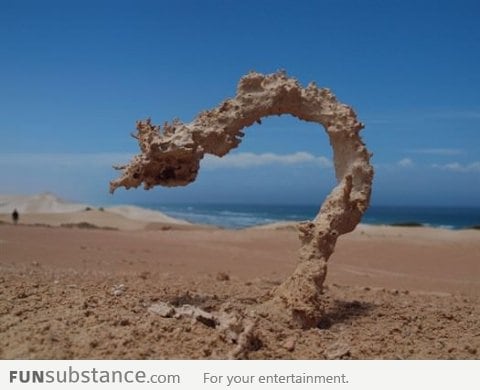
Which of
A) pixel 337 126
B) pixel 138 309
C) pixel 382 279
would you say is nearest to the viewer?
pixel 138 309

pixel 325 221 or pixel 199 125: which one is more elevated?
pixel 199 125

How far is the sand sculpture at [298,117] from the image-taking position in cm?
627

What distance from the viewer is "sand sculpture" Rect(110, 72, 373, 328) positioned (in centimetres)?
627

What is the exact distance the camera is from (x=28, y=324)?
5.18m

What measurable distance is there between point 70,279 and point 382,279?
6.17 meters

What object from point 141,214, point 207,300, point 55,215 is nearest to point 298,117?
point 207,300

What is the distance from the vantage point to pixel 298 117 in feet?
22.5

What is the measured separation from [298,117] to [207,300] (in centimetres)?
231

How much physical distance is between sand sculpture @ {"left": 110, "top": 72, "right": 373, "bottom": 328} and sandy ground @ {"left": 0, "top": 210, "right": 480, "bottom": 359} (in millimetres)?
434

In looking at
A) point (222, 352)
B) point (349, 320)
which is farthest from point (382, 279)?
point (222, 352)
